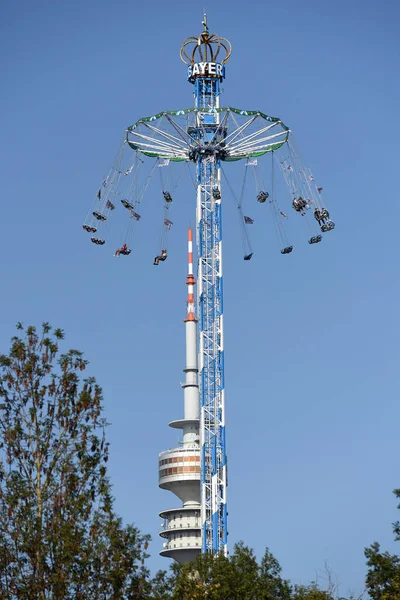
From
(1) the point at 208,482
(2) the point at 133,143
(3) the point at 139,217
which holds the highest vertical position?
(2) the point at 133,143

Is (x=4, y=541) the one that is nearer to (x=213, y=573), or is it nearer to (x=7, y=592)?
(x=7, y=592)

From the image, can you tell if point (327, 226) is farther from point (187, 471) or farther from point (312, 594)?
point (187, 471)

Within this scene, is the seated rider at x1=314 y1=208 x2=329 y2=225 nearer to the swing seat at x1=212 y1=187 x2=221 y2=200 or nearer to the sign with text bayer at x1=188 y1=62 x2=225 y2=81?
the swing seat at x1=212 y1=187 x2=221 y2=200

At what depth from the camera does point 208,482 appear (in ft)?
433

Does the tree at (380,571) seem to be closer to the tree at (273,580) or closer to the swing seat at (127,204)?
the tree at (273,580)

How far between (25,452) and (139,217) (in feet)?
217

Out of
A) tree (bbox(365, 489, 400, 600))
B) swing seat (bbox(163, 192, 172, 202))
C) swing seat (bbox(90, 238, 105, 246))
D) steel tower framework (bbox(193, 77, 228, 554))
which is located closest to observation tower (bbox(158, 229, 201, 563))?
steel tower framework (bbox(193, 77, 228, 554))

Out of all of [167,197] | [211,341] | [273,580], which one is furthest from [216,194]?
[273,580]

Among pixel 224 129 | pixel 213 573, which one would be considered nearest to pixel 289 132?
pixel 224 129

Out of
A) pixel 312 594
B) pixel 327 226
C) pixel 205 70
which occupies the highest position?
pixel 205 70

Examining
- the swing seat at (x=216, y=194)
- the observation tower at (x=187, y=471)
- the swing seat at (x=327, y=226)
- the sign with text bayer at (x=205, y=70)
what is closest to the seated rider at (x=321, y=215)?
the swing seat at (x=327, y=226)

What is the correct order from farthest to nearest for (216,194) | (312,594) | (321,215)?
1. (216,194)
2. (321,215)
3. (312,594)

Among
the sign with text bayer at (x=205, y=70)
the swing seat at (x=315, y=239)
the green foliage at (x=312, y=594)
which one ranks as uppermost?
the sign with text bayer at (x=205, y=70)

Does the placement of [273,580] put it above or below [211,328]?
below
